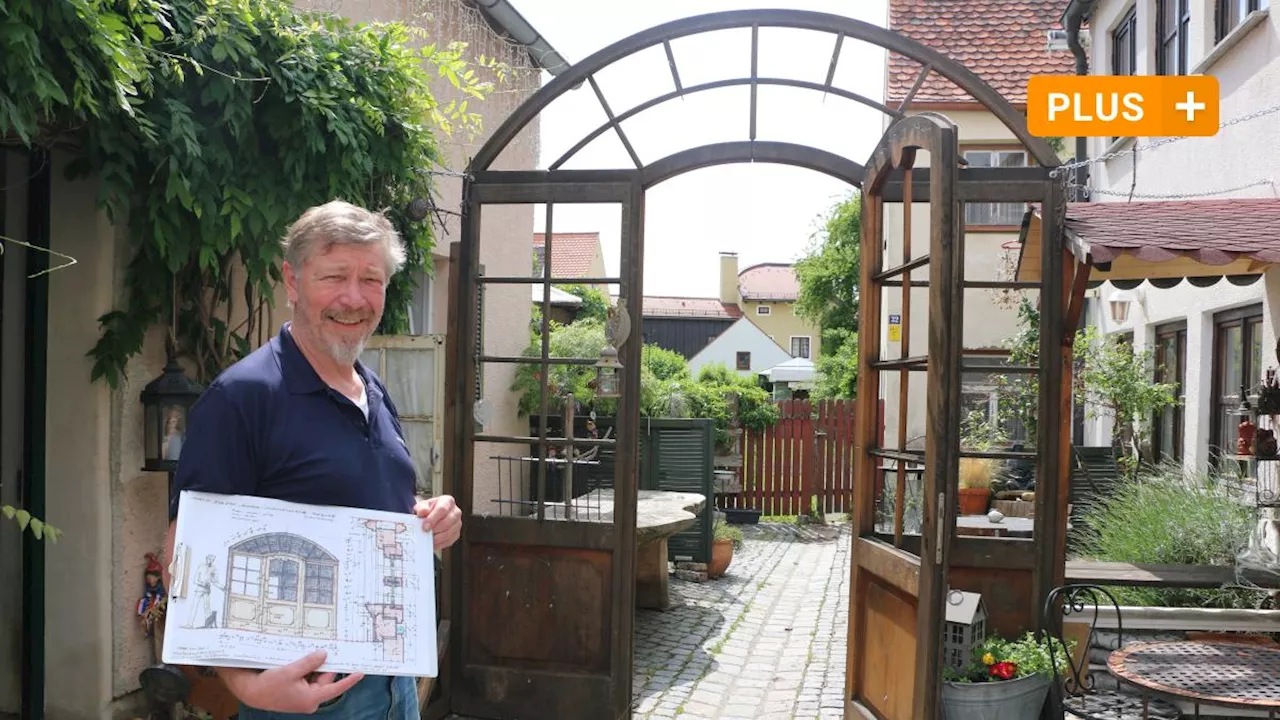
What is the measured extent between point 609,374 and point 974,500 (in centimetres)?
466

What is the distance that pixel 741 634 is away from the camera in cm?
741

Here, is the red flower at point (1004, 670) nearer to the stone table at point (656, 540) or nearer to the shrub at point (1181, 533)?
the shrub at point (1181, 533)

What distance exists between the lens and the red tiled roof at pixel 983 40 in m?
14.6

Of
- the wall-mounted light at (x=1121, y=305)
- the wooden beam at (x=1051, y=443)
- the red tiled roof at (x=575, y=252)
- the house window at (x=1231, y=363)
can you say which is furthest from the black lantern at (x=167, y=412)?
the red tiled roof at (x=575, y=252)

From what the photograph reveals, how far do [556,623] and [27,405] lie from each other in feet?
8.47

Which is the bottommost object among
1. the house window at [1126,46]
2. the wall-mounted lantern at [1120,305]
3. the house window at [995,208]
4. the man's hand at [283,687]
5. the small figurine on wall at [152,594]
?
the small figurine on wall at [152,594]

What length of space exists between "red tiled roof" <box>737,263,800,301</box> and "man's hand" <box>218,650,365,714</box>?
53331 mm

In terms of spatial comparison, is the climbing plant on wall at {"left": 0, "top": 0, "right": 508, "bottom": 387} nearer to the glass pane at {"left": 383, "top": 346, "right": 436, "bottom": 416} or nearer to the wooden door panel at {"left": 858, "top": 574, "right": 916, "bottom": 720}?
the glass pane at {"left": 383, "top": 346, "right": 436, "bottom": 416}

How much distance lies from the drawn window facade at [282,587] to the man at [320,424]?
69 mm

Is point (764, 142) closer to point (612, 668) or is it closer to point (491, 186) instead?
point (491, 186)

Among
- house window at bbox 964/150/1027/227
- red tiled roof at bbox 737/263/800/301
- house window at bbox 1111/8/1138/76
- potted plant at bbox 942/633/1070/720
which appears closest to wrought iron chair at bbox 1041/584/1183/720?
potted plant at bbox 942/633/1070/720

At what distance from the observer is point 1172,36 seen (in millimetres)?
9289

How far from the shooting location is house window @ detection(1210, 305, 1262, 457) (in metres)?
7.27

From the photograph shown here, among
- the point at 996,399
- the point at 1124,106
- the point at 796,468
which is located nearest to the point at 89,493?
the point at 996,399
